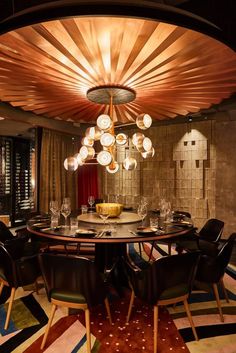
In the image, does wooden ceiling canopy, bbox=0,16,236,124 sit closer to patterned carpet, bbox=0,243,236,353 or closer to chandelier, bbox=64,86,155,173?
chandelier, bbox=64,86,155,173

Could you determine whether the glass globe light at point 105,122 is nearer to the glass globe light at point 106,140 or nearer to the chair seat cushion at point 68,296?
the glass globe light at point 106,140

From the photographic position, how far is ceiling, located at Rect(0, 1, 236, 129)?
2.02 m

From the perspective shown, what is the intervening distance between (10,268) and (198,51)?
2541mm

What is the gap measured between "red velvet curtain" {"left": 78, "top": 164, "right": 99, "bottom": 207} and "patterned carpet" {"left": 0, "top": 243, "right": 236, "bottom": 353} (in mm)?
4199

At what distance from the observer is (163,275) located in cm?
202

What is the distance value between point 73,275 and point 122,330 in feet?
2.59

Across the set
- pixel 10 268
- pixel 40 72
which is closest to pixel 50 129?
pixel 40 72

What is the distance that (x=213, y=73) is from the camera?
2.75 m

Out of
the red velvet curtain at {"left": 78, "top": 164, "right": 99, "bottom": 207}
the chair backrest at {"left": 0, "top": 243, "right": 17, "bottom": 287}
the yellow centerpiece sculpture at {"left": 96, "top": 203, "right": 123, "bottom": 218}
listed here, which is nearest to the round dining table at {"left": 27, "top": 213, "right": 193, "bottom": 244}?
the yellow centerpiece sculpture at {"left": 96, "top": 203, "right": 123, "bottom": 218}

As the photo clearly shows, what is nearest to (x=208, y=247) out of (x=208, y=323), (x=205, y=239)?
(x=205, y=239)

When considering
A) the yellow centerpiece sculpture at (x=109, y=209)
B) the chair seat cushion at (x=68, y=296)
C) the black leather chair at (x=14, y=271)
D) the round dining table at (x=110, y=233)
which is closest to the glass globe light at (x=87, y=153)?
the yellow centerpiece sculpture at (x=109, y=209)

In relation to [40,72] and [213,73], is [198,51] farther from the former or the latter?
[40,72]

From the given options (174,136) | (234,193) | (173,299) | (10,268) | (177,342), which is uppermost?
(174,136)

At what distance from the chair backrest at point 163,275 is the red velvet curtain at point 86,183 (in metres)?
4.96
